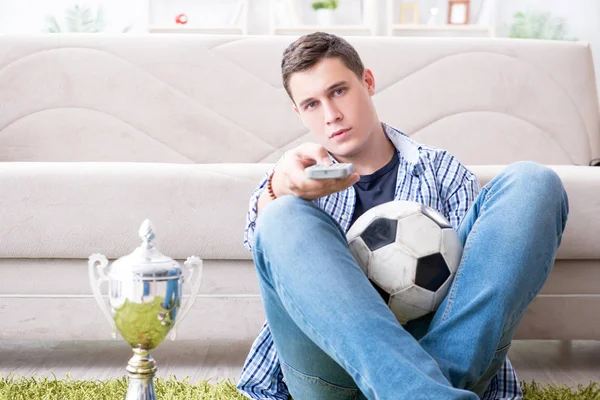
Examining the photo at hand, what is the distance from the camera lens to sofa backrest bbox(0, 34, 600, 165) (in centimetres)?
221

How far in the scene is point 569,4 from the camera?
4391mm

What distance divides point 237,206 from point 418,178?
0.46 meters

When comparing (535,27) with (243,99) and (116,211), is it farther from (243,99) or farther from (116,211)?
(116,211)

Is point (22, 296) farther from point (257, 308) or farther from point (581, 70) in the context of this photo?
point (581, 70)

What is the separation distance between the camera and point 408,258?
1.06 metres

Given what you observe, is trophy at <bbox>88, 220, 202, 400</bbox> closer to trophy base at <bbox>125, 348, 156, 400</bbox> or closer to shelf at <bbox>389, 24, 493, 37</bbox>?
trophy base at <bbox>125, 348, 156, 400</bbox>

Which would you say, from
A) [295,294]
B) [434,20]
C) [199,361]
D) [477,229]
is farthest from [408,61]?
[434,20]

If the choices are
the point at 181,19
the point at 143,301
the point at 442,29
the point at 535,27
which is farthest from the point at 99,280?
the point at 535,27

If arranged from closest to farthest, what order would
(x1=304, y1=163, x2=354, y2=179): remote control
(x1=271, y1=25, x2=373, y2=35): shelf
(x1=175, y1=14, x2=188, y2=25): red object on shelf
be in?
1. (x1=304, y1=163, x2=354, y2=179): remote control
2. (x1=271, y1=25, x2=373, y2=35): shelf
3. (x1=175, y1=14, x2=188, y2=25): red object on shelf

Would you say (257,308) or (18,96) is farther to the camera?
(18,96)

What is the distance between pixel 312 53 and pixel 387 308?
1.87 feet

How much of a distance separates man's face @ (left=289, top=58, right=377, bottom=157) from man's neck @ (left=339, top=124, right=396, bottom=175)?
4cm

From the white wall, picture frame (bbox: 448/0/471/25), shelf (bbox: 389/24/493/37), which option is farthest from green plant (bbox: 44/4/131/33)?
picture frame (bbox: 448/0/471/25)

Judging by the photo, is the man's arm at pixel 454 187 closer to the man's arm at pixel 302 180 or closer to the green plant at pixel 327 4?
the man's arm at pixel 302 180
